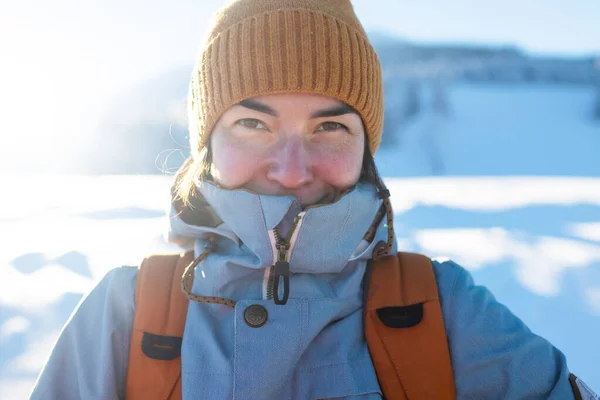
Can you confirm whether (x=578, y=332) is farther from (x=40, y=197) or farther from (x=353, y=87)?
(x=40, y=197)

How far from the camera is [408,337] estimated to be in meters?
1.15

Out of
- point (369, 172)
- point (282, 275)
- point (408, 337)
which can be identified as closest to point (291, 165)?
point (282, 275)

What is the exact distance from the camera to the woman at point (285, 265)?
1099mm

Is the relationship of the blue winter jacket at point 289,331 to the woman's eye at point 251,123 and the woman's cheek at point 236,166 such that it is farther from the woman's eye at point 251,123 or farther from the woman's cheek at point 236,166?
the woman's eye at point 251,123

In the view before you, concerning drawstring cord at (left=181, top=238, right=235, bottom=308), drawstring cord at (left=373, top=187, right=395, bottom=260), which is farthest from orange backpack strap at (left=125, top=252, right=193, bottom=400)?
drawstring cord at (left=373, top=187, right=395, bottom=260)

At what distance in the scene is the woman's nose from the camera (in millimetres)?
1142

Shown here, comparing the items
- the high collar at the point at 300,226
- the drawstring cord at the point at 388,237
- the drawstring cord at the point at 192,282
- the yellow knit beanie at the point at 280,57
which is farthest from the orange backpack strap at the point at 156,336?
the drawstring cord at the point at 388,237

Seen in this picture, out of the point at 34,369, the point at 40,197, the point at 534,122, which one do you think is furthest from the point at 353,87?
the point at 534,122

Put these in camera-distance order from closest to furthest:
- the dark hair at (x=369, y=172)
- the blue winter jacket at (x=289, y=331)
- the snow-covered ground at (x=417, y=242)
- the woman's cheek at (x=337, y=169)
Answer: the blue winter jacket at (x=289, y=331), the woman's cheek at (x=337, y=169), the dark hair at (x=369, y=172), the snow-covered ground at (x=417, y=242)

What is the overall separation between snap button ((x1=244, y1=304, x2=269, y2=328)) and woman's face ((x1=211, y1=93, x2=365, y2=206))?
271mm

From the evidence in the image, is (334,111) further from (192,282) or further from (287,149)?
(192,282)

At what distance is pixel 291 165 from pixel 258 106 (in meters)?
0.17

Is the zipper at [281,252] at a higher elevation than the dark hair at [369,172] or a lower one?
lower

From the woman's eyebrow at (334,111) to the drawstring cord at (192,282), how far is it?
0.42 meters
